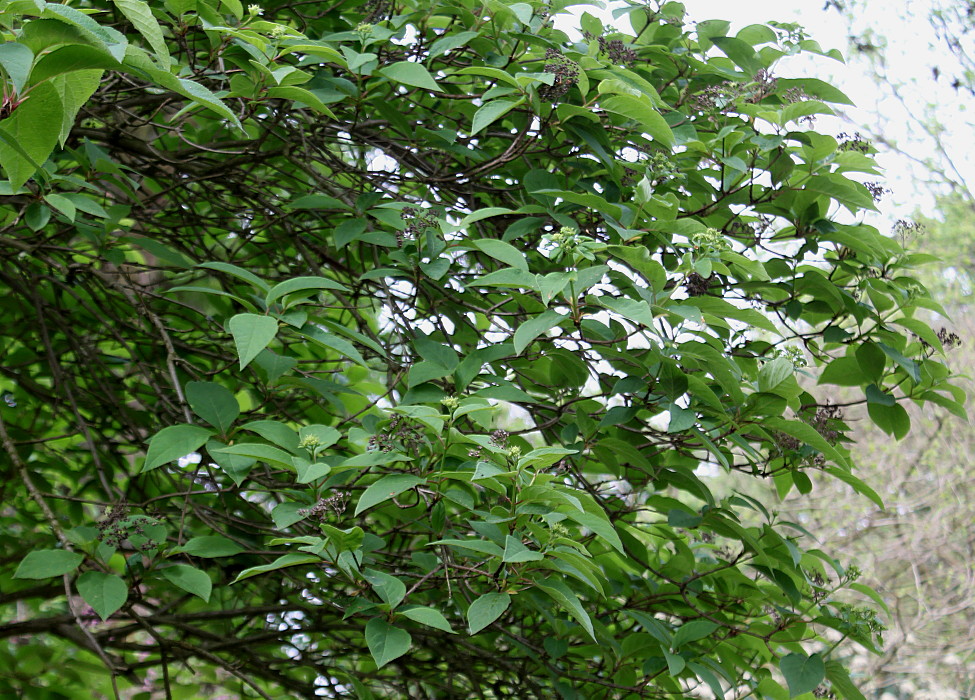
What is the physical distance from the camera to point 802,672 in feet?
5.78

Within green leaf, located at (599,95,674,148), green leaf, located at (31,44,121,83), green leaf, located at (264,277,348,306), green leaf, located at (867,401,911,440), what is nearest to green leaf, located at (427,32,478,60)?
green leaf, located at (599,95,674,148)

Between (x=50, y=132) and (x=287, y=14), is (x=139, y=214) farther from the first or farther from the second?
(x=50, y=132)

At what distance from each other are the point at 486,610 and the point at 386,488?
0.22 meters

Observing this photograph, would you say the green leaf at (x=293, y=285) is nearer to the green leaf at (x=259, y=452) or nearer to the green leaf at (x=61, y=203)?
the green leaf at (x=259, y=452)

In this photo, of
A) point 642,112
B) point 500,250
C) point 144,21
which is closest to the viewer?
point 144,21

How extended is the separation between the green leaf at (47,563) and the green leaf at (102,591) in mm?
30

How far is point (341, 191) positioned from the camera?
6.25 feet

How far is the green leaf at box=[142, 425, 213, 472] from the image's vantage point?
130 cm

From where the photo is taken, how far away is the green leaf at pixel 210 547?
136cm

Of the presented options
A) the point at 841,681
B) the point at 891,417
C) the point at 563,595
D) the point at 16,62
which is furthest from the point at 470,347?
the point at 16,62

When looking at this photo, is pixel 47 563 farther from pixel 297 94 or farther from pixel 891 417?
pixel 891 417

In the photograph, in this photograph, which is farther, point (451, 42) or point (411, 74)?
point (451, 42)

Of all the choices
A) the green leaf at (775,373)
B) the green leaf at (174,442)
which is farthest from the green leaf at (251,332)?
the green leaf at (775,373)

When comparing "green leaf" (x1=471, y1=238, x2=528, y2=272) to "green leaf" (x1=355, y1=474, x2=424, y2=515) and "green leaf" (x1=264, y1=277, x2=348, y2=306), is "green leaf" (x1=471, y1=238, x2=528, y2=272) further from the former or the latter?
"green leaf" (x1=355, y1=474, x2=424, y2=515)
